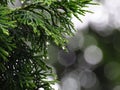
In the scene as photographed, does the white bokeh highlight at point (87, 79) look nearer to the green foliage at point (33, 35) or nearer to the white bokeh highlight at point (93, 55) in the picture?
the white bokeh highlight at point (93, 55)

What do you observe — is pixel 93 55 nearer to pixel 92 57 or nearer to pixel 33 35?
pixel 92 57

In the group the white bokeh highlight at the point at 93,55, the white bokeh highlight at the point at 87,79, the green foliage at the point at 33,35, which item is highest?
the green foliage at the point at 33,35

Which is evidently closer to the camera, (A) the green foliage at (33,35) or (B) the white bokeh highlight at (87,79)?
(A) the green foliage at (33,35)

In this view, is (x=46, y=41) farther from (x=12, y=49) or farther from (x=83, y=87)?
(x=83, y=87)

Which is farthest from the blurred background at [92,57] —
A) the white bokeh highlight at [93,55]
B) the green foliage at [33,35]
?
the green foliage at [33,35]

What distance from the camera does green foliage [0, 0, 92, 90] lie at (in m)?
4.65

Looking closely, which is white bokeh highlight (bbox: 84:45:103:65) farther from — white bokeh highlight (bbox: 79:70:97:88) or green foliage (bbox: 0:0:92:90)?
green foliage (bbox: 0:0:92:90)

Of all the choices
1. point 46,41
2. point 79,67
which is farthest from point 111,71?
point 46,41

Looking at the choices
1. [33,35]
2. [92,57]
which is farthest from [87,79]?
[33,35]

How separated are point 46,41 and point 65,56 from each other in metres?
30.7

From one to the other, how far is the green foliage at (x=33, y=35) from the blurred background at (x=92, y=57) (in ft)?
85.2

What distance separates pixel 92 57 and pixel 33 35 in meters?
33.3

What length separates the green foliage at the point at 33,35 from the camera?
15.3 feet

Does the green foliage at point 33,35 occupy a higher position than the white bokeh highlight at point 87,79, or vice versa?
the green foliage at point 33,35
